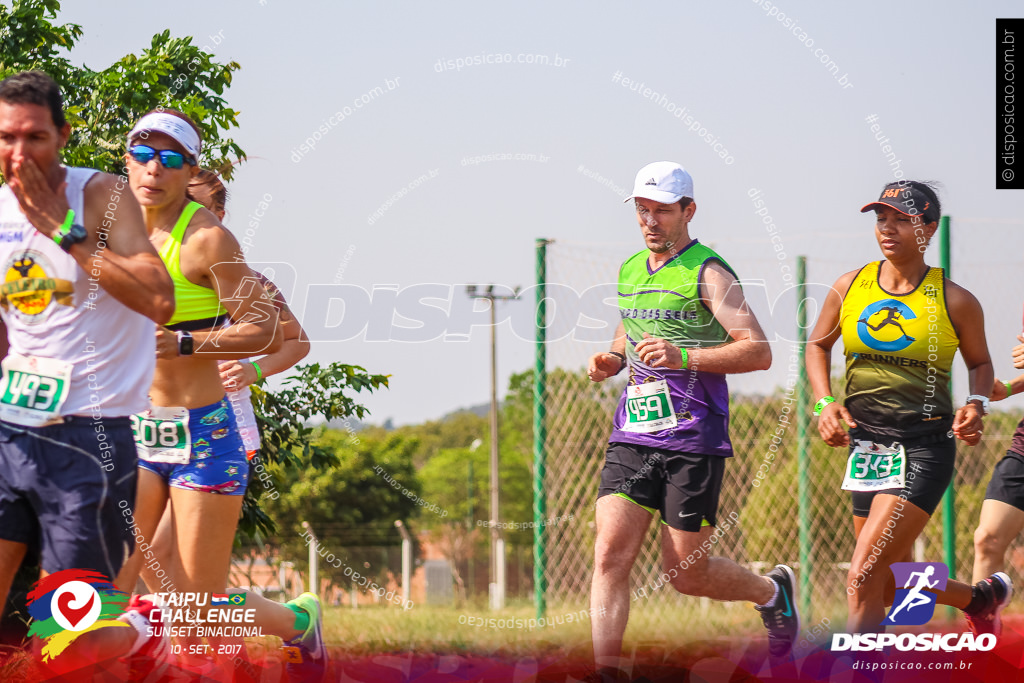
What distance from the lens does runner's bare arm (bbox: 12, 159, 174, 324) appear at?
10.8ft

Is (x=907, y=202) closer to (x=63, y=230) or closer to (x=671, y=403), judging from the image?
(x=671, y=403)

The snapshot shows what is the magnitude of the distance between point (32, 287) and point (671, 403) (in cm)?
253

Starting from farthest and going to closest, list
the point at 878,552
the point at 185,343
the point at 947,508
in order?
the point at 947,508 → the point at 878,552 → the point at 185,343

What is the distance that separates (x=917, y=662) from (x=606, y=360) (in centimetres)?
177

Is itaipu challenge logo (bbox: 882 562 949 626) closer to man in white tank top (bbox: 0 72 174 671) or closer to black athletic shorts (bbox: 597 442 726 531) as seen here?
black athletic shorts (bbox: 597 442 726 531)

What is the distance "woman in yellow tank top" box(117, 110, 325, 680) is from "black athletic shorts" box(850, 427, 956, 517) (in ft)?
8.74

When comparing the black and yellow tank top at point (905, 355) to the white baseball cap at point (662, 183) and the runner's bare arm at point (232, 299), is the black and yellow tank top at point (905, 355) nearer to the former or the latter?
the white baseball cap at point (662, 183)

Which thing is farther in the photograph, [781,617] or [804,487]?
[804,487]

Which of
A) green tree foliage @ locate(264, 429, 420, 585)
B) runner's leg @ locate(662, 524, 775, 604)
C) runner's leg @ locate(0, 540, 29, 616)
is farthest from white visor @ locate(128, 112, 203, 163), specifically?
green tree foliage @ locate(264, 429, 420, 585)

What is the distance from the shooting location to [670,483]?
4789 mm

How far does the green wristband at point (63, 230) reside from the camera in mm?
3312

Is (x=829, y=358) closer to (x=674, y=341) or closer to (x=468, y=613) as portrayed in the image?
(x=674, y=341)

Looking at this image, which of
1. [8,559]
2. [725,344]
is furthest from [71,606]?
[725,344]

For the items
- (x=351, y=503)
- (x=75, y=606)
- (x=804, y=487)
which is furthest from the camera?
(x=351, y=503)
